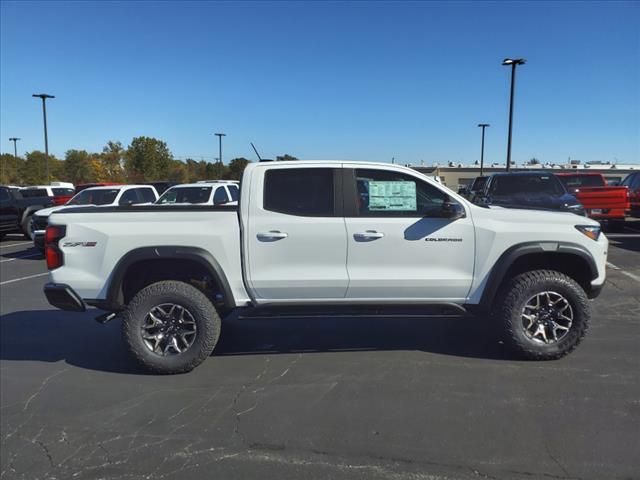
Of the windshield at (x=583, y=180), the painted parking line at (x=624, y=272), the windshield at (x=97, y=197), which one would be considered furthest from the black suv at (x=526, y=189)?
the windshield at (x=97, y=197)

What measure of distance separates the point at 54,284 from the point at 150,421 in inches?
65.7

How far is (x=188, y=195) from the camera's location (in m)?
14.8

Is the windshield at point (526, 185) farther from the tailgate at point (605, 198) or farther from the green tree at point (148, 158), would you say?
the green tree at point (148, 158)

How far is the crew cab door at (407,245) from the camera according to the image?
457 centimetres

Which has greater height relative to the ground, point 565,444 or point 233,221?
point 233,221

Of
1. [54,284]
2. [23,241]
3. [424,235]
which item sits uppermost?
[424,235]

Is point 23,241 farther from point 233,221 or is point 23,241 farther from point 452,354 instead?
point 452,354

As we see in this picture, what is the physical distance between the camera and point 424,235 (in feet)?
15.0

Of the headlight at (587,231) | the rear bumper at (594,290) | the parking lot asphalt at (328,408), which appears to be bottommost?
the parking lot asphalt at (328,408)

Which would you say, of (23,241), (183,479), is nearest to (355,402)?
(183,479)

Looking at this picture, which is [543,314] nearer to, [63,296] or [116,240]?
[116,240]

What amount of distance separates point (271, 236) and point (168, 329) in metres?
1.29

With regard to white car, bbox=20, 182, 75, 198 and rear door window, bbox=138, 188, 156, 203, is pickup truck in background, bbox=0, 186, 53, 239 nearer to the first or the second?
white car, bbox=20, 182, 75, 198

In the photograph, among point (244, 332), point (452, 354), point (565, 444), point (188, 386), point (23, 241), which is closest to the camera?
point (565, 444)
